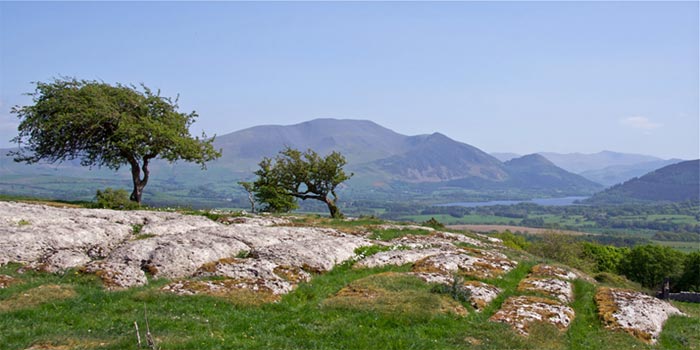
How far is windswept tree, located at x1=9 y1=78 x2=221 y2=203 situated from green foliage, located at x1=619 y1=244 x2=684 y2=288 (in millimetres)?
79509

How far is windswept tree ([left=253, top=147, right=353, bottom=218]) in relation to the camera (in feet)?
208

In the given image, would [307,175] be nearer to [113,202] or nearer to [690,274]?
→ [113,202]

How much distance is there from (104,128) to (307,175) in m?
23.8

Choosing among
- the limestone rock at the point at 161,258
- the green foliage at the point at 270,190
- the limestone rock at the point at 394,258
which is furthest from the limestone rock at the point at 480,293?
the green foliage at the point at 270,190

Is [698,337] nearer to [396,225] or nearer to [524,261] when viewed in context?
[524,261]

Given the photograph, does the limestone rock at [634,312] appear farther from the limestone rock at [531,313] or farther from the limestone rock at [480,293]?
the limestone rock at [480,293]

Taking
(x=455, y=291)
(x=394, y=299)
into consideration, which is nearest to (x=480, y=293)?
(x=455, y=291)

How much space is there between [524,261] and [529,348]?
1994 cm

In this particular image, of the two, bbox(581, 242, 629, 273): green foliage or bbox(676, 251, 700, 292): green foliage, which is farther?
bbox(581, 242, 629, 273): green foliage

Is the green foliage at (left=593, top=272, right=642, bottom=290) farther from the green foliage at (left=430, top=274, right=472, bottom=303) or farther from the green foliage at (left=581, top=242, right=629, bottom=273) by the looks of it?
the green foliage at (left=581, top=242, right=629, bottom=273)

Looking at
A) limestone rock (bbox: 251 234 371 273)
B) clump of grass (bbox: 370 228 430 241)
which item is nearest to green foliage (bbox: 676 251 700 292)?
clump of grass (bbox: 370 228 430 241)

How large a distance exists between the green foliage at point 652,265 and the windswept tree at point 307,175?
61704 mm

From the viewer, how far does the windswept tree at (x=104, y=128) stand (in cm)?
5281

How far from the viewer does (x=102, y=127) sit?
5438cm
